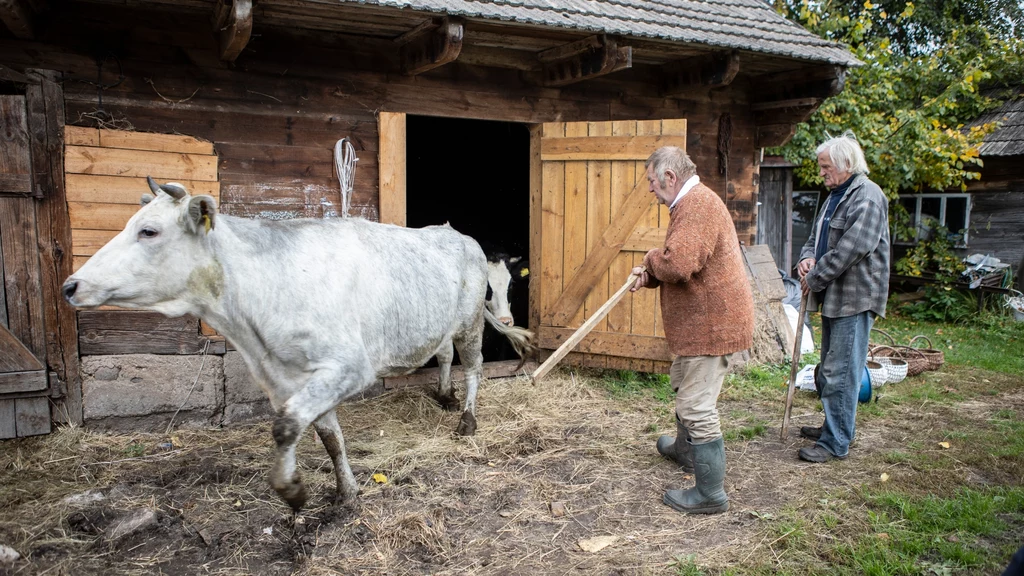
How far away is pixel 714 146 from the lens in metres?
7.77

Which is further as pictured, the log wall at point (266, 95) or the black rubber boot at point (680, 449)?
the log wall at point (266, 95)

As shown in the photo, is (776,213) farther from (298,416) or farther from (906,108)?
(298,416)

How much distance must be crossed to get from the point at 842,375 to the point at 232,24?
4.74 meters

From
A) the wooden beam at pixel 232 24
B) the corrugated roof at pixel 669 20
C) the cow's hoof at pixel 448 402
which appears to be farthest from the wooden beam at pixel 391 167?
the cow's hoof at pixel 448 402

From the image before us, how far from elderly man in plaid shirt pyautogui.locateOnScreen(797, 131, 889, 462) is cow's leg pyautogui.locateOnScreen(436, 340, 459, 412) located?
2.83 m

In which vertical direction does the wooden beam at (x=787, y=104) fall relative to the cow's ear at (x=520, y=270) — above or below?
above

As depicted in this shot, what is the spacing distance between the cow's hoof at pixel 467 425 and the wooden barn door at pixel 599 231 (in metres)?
1.68

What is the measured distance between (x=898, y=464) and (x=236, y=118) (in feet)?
18.1

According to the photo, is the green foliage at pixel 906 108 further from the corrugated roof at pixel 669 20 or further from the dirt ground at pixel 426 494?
the dirt ground at pixel 426 494

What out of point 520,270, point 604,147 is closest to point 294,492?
point 604,147

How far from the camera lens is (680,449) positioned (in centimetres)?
466

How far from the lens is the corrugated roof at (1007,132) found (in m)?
12.6

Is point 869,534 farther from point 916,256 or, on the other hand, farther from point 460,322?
point 916,256

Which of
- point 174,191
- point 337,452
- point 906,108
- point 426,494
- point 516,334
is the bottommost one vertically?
point 426,494
